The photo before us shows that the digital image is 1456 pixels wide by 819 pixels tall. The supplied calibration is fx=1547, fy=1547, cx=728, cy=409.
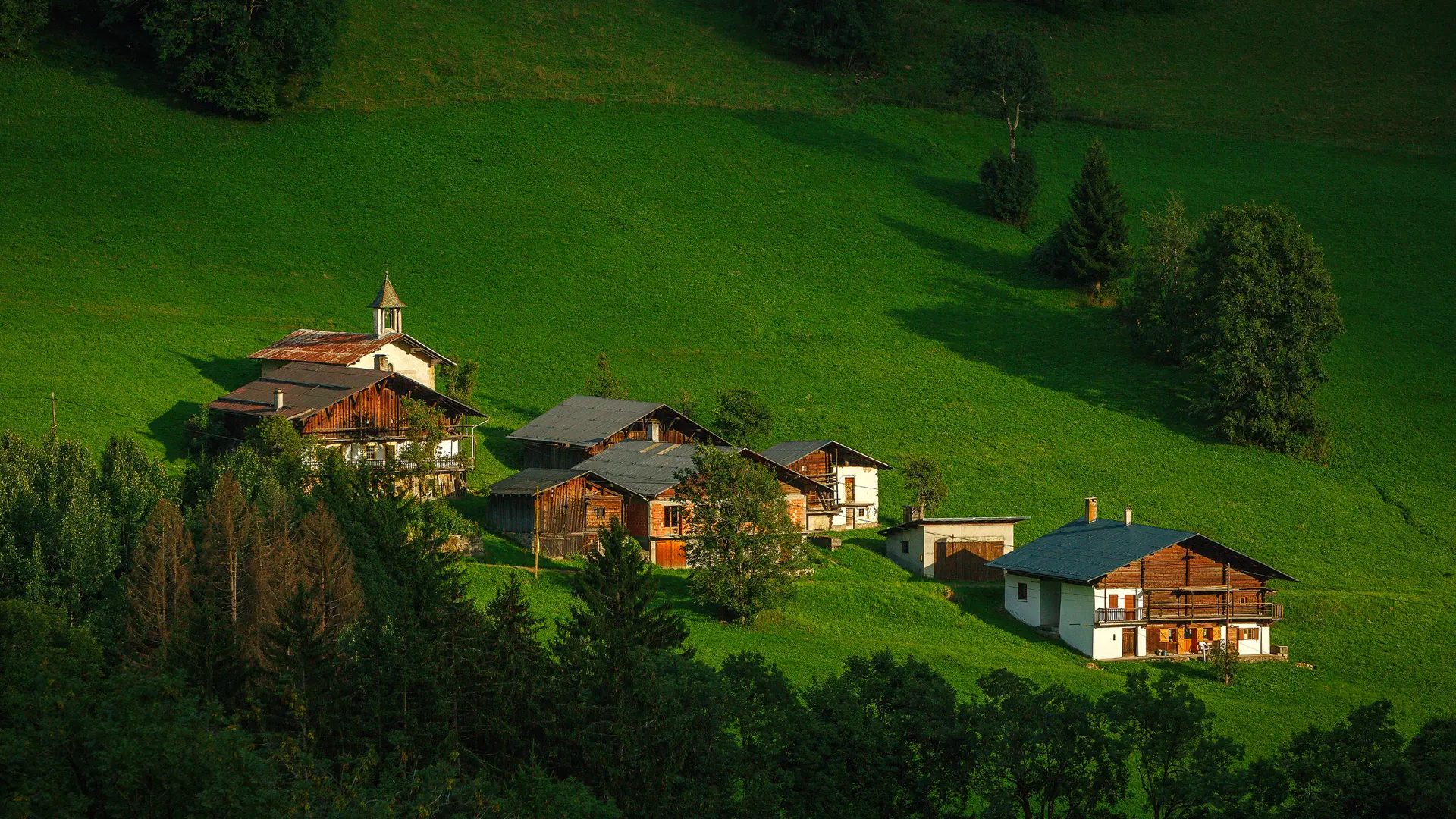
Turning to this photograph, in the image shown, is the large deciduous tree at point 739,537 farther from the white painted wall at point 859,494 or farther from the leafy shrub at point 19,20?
the leafy shrub at point 19,20

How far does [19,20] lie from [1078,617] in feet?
289

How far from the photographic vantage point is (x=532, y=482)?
216ft

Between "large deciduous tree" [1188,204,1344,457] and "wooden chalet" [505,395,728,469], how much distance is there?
28.7 meters

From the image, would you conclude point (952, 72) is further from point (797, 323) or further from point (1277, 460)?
point (1277, 460)

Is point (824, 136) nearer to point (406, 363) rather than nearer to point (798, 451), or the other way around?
point (406, 363)

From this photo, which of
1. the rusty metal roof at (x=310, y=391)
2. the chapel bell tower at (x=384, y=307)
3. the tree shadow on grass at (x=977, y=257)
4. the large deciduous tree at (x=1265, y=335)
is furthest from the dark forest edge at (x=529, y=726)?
the tree shadow on grass at (x=977, y=257)

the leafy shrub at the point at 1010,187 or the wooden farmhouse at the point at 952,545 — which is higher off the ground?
the leafy shrub at the point at 1010,187

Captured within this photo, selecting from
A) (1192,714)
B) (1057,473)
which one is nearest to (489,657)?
(1192,714)

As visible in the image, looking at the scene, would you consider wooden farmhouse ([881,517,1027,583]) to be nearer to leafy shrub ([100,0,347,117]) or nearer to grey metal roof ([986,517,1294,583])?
grey metal roof ([986,517,1294,583])

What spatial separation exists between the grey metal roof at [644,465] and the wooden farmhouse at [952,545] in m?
8.44

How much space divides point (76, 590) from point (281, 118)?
71118 millimetres

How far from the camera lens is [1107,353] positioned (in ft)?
308

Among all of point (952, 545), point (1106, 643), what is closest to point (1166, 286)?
point (952, 545)

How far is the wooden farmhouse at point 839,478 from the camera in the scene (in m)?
72.2
